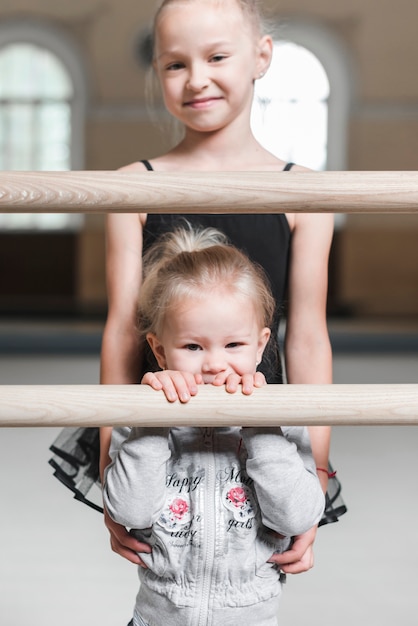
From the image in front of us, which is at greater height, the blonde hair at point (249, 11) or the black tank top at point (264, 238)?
the blonde hair at point (249, 11)

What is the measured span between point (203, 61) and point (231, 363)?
51cm

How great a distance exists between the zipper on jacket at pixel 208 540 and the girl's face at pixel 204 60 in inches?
21.5

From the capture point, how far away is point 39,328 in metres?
8.07

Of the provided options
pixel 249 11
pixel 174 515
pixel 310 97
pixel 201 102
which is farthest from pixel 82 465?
pixel 310 97

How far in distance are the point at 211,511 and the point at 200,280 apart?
293 millimetres

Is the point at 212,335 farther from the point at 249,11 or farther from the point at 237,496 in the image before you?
the point at 249,11

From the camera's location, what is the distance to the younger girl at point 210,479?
1.12 metres

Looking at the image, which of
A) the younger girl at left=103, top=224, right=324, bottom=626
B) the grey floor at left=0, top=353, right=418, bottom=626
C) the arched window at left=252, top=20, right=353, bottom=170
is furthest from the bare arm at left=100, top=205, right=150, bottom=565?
the arched window at left=252, top=20, right=353, bottom=170

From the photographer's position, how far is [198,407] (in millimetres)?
1041

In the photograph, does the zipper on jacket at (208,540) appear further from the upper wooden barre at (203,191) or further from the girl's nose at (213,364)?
the upper wooden barre at (203,191)

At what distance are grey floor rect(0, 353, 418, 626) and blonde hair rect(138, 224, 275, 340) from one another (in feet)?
2.73

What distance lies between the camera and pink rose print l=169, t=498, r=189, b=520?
46.1 inches

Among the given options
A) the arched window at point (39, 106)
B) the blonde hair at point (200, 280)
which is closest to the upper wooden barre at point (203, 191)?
the blonde hair at point (200, 280)

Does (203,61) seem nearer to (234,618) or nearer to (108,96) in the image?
(234,618)
